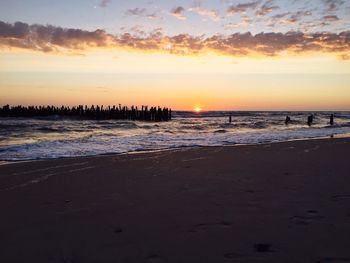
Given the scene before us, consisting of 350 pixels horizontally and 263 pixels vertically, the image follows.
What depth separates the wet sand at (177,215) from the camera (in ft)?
11.9

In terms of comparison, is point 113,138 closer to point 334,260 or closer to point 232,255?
point 232,255

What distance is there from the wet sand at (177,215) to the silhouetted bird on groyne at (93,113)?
44.0 metres

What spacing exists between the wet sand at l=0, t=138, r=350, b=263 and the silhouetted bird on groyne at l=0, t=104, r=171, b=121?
1734 inches

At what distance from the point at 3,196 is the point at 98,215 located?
7.43 feet

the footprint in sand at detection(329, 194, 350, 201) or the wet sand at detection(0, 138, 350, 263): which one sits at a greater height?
the footprint in sand at detection(329, 194, 350, 201)

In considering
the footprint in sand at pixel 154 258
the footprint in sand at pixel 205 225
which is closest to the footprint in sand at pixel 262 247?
the footprint in sand at pixel 205 225

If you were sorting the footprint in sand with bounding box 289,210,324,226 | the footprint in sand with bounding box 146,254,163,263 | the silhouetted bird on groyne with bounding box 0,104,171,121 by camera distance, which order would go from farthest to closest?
1. the silhouetted bird on groyne with bounding box 0,104,171,121
2. the footprint in sand with bounding box 289,210,324,226
3. the footprint in sand with bounding box 146,254,163,263

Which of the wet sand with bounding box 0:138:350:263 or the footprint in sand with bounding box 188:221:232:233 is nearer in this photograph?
the wet sand with bounding box 0:138:350:263

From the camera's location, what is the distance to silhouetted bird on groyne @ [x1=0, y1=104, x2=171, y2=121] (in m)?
52.1

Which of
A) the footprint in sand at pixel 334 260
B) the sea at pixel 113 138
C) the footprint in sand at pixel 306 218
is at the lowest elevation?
the sea at pixel 113 138

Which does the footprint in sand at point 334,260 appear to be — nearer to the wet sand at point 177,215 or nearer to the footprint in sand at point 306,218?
the wet sand at point 177,215

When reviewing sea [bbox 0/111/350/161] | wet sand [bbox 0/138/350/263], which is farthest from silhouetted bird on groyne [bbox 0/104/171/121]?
wet sand [bbox 0/138/350/263]

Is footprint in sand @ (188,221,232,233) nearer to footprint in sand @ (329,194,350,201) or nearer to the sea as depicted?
footprint in sand @ (329,194,350,201)

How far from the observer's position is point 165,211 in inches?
199
